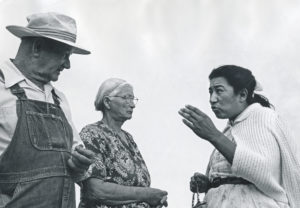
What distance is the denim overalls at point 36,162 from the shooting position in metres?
3.20

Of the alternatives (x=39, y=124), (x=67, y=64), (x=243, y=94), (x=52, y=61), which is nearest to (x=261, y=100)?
(x=243, y=94)

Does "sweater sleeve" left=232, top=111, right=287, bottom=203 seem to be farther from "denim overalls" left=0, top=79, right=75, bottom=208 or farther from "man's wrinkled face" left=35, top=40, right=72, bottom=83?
"man's wrinkled face" left=35, top=40, right=72, bottom=83

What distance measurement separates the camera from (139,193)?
437 cm

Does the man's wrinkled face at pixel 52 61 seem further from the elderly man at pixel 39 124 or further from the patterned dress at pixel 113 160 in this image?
the patterned dress at pixel 113 160

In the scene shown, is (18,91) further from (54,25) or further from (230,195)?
(230,195)

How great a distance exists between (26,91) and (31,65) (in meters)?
0.18

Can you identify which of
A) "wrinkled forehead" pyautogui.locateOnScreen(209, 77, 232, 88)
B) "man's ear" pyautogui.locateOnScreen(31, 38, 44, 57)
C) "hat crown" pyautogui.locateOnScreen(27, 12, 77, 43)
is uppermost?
"hat crown" pyautogui.locateOnScreen(27, 12, 77, 43)

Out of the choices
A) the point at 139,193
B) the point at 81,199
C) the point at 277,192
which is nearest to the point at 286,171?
the point at 277,192

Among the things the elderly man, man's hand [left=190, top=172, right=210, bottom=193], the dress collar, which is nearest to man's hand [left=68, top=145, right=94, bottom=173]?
the elderly man

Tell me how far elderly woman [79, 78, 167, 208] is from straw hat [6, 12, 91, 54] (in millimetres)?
1027

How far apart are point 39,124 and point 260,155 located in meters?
1.64

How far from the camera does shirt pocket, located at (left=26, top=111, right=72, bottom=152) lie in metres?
3.27

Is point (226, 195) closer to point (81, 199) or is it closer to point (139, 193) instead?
point (139, 193)

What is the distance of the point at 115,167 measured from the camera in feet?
14.6
